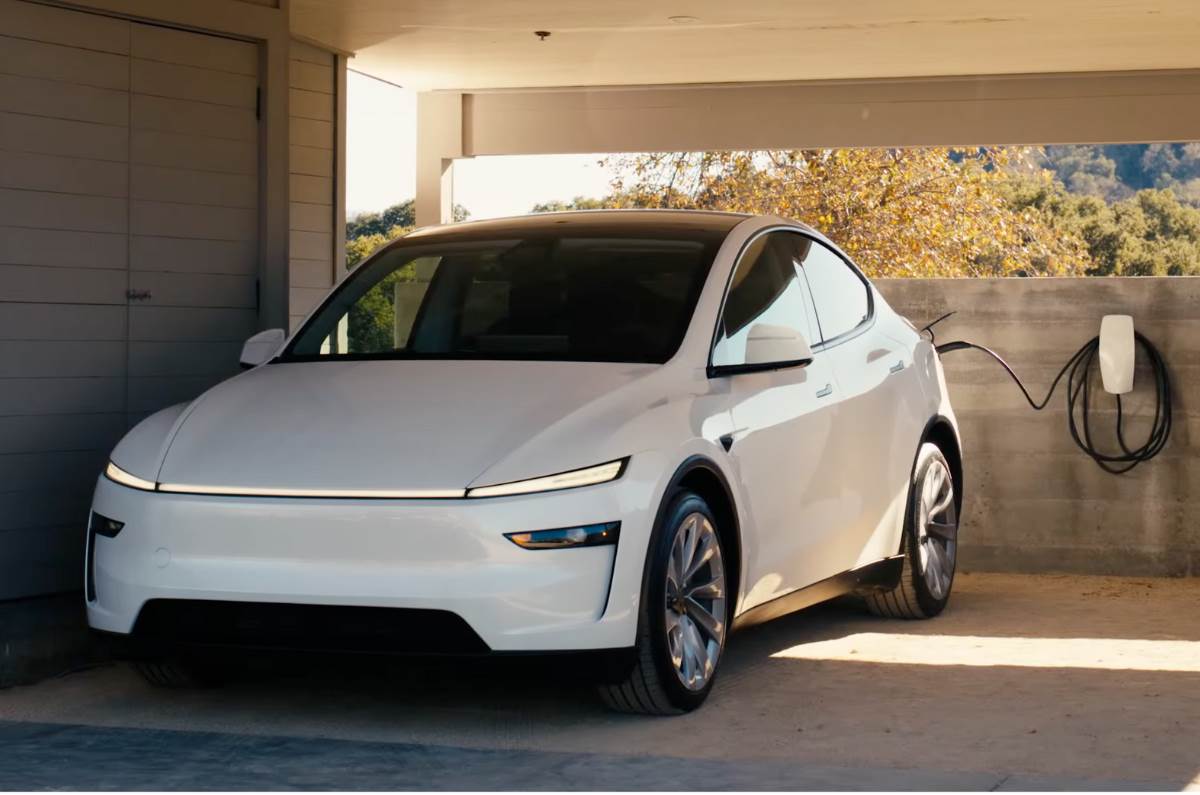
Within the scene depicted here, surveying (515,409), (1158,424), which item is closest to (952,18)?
(1158,424)

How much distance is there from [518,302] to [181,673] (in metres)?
1.73

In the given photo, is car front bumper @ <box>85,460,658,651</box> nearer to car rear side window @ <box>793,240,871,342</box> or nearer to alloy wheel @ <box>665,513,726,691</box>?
alloy wheel @ <box>665,513,726,691</box>

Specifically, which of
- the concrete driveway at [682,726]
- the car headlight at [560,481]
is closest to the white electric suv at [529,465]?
the car headlight at [560,481]

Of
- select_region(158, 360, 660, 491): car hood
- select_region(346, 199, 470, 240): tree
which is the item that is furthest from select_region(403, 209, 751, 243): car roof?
select_region(346, 199, 470, 240): tree

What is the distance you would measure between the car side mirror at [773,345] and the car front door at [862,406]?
26.0 inches

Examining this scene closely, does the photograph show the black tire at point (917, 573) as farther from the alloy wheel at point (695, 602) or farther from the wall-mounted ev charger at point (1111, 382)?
the alloy wheel at point (695, 602)

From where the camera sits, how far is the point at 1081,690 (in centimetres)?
616

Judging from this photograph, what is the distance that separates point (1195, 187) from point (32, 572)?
64.6m

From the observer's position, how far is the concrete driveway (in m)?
4.80

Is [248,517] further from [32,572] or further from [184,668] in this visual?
[32,572]

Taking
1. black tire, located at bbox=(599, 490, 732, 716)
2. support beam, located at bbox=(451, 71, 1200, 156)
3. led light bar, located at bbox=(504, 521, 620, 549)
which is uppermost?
support beam, located at bbox=(451, 71, 1200, 156)

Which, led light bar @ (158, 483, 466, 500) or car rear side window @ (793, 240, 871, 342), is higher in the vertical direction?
car rear side window @ (793, 240, 871, 342)

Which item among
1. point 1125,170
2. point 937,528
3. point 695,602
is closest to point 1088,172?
point 1125,170

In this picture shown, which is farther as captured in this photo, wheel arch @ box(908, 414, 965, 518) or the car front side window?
wheel arch @ box(908, 414, 965, 518)
